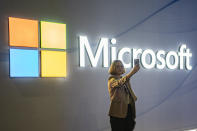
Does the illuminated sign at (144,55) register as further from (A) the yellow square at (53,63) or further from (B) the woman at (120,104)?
(B) the woman at (120,104)

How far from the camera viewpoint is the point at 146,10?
11.7 ft

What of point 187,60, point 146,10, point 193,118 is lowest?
point 193,118

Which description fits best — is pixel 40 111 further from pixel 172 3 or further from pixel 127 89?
pixel 172 3

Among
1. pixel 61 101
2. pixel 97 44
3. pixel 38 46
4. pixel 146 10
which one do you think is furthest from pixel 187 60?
pixel 38 46

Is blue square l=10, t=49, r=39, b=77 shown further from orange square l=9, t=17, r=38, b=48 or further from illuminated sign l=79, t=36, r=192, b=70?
illuminated sign l=79, t=36, r=192, b=70

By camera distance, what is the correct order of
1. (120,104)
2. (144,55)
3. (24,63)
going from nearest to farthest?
(120,104) < (24,63) < (144,55)

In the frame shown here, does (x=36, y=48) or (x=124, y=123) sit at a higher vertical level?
(x=36, y=48)

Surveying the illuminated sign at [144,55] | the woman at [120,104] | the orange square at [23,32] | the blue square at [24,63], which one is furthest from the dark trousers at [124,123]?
the orange square at [23,32]

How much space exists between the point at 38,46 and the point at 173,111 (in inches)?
116

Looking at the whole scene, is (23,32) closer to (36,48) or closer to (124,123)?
(36,48)

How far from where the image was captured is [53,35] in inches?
108

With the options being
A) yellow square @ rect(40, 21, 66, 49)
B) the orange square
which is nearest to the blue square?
the orange square

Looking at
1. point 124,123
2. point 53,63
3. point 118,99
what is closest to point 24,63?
point 53,63

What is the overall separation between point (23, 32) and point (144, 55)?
2.08 metres
